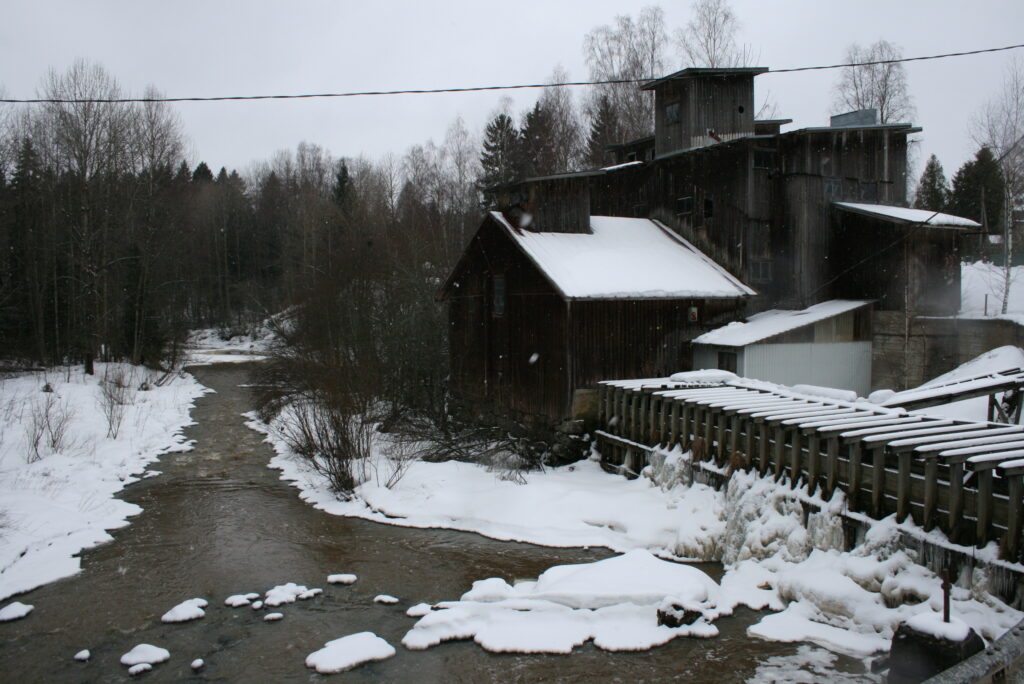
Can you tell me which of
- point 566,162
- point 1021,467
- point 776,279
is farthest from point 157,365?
point 1021,467

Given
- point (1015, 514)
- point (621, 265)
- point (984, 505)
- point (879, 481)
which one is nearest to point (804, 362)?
point (621, 265)

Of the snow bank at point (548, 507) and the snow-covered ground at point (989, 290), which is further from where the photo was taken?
the snow-covered ground at point (989, 290)

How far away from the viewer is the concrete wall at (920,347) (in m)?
18.4

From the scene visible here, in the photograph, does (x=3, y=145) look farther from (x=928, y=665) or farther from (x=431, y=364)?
(x=928, y=665)

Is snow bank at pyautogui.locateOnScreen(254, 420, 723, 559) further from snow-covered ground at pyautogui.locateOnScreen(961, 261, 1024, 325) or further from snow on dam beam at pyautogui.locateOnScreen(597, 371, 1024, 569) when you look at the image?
snow-covered ground at pyautogui.locateOnScreen(961, 261, 1024, 325)

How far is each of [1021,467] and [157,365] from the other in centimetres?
3312

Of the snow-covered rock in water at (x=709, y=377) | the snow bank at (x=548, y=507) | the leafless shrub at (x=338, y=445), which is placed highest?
the snow-covered rock in water at (x=709, y=377)

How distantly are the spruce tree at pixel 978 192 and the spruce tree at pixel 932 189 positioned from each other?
59.4 inches

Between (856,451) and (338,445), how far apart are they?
919 cm

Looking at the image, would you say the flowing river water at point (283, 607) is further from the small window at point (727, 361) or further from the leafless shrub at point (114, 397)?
the small window at point (727, 361)

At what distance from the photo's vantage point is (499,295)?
19.6m

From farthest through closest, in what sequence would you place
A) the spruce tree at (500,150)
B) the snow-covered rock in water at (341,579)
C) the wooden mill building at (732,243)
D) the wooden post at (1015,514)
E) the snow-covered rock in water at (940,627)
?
the spruce tree at (500,150) → the wooden mill building at (732,243) → the snow-covered rock in water at (341,579) → the wooden post at (1015,514) → the snow-covered rock in water at (940,627)

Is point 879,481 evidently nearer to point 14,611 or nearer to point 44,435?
point 14,611

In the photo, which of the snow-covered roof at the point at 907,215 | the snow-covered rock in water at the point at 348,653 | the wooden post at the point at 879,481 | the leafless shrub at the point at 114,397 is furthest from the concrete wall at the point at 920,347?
the leafless shrub at the point at 114,397
